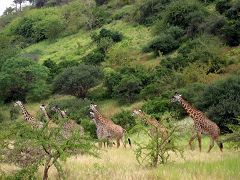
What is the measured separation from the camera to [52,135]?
983 centimetres

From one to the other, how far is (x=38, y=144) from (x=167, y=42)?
4226 centimetres

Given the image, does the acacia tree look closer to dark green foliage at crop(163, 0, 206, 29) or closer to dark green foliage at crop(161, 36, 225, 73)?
dark green foliage at crop(161, 36, 225, 73)

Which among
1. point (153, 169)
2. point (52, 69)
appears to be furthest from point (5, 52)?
point (153, 169)

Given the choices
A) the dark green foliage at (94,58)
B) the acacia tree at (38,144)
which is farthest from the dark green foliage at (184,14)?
the acacia tree at (38,144)

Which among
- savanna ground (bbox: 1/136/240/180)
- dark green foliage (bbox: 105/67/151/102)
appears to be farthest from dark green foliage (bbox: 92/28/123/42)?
savanna ground (bbox: 1/136/240/180)

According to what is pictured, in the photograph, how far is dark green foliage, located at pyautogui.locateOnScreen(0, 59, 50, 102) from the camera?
4853 centimetres

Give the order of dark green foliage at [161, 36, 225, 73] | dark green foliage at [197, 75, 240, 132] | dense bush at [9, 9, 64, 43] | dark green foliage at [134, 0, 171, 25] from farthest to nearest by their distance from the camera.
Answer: dense bush at [9, 9, 64, 43]
dark green foliage at [134, 0, 171, 25]
dark green foliage at [161, 36, 225, 73]
dark green foliage at [197, 75, 240, 132]

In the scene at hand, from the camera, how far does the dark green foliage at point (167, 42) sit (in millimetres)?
50388

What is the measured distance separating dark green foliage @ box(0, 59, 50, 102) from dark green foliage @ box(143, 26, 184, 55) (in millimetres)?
12030

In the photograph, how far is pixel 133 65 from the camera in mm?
46875

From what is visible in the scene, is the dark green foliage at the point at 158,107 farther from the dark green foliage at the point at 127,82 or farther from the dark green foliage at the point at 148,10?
the dark green foliage at the point at 148,10

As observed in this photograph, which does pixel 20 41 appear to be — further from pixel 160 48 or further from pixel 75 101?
pixel 75 101

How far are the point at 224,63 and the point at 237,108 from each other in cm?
1560

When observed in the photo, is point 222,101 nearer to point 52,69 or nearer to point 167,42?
point 167,42
